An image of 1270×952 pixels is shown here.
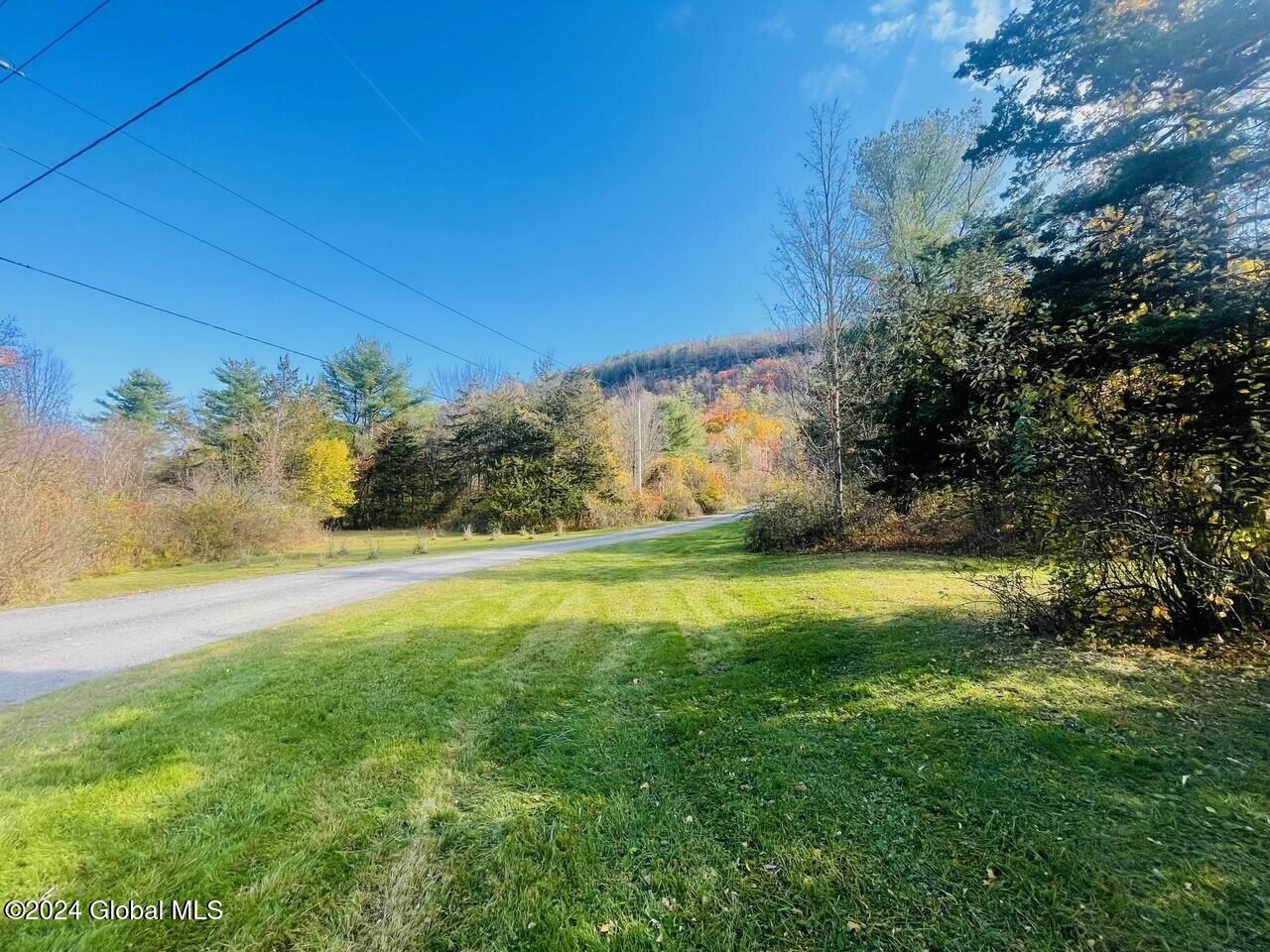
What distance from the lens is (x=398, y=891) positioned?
1.83 m

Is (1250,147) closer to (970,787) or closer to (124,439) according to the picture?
(970,787)

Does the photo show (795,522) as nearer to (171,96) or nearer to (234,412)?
(171,96)

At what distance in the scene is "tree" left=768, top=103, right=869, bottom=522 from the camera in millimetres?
11312

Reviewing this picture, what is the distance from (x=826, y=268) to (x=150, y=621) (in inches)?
558

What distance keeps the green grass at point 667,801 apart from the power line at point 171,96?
559 centimetres

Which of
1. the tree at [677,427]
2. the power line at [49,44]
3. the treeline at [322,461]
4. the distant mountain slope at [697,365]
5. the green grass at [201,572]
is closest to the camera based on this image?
the power line at [49,44]

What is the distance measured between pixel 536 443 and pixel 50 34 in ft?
66.2

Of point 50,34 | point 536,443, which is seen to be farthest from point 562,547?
point 50,34

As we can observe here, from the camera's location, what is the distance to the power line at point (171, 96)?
4.09 metres

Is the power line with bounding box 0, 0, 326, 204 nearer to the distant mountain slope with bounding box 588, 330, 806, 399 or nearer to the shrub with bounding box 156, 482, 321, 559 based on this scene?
the shrub with bounding box 156, 482, 321, 559

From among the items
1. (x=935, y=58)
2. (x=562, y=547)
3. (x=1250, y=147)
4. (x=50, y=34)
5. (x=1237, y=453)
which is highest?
(x=935, y=58)

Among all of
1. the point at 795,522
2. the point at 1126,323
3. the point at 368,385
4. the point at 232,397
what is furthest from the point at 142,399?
the point at 1126,323

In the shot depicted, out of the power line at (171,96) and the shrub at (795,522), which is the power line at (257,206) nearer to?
the power line at (171,96)

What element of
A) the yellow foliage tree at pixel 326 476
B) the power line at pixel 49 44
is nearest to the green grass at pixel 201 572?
the power line at pixel 49 44
